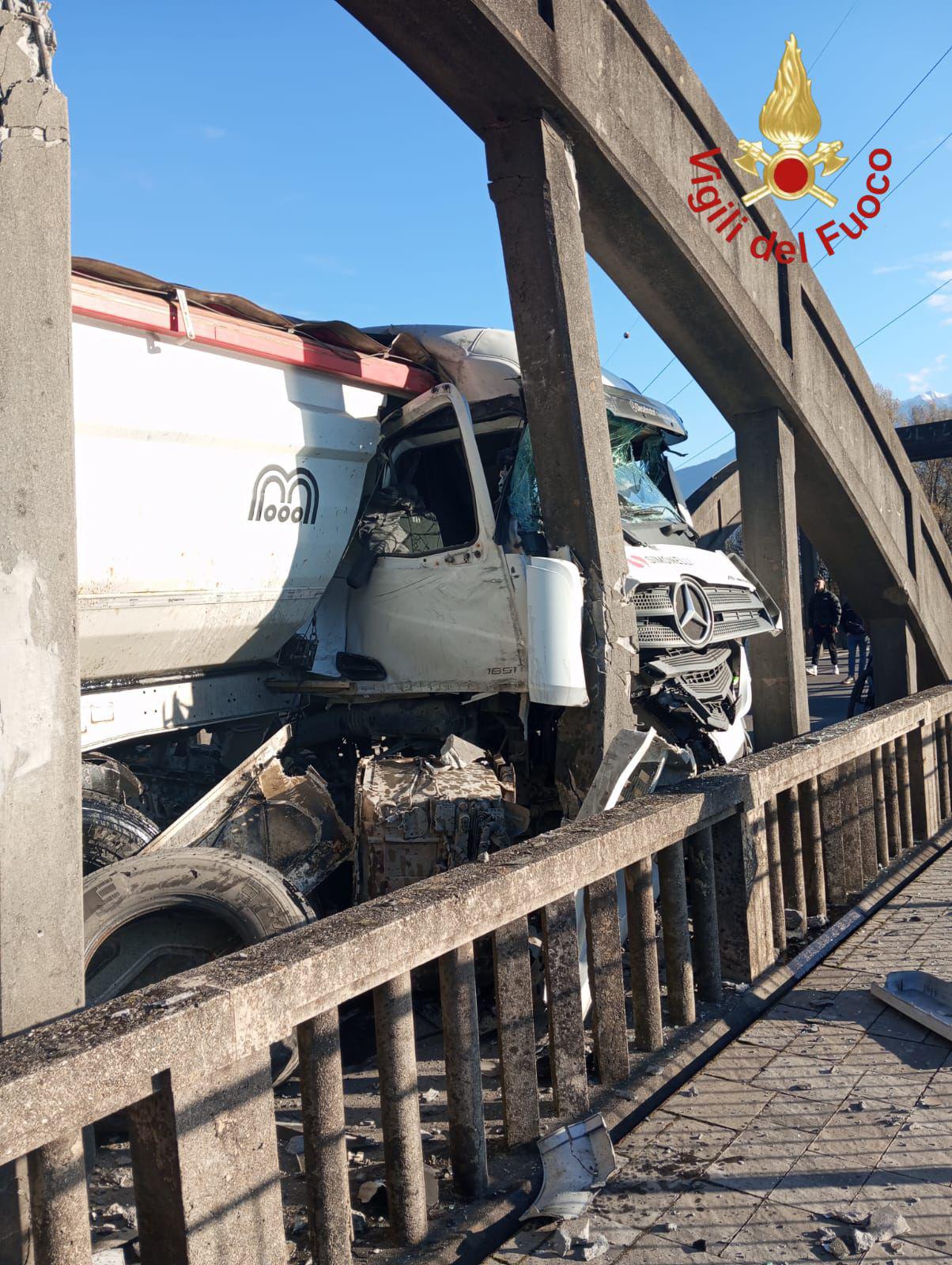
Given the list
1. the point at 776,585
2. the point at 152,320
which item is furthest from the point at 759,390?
the point at 152,320

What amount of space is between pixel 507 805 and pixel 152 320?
2.80m

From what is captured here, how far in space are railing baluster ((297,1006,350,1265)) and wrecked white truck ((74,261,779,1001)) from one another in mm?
1513

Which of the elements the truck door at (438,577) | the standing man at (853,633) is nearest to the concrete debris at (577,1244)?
the truck door at (438,577)

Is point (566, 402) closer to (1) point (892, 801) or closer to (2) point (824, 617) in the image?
(1) point (892, 801)

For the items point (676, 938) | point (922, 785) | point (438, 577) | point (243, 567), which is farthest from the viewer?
point (922, 785)

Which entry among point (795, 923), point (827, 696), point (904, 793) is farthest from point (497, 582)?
point (827, 696)

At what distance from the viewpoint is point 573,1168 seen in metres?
2.66

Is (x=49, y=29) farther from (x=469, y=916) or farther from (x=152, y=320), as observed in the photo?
(x=469, y=916)

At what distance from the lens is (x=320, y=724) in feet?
19.7

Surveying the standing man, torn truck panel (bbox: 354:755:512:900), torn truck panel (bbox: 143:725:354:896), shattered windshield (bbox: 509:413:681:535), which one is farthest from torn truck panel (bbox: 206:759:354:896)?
the standing man

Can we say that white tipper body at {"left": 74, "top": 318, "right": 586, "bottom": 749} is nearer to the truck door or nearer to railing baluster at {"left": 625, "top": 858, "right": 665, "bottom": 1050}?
the truck door

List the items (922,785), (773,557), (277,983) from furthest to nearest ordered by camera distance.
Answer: (773,557), (922,785), (277,983)

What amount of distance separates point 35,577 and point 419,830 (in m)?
2.38

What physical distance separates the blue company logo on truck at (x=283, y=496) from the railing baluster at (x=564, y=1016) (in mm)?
2990
